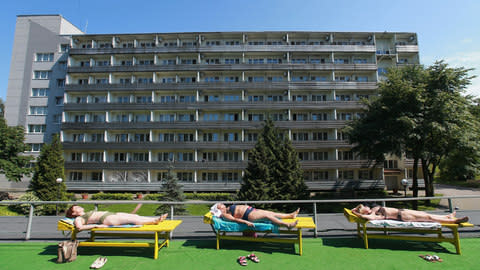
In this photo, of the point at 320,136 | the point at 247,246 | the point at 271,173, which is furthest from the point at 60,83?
the point at 247,246

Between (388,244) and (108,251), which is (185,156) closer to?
(108,251)

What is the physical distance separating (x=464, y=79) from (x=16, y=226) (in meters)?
30.8

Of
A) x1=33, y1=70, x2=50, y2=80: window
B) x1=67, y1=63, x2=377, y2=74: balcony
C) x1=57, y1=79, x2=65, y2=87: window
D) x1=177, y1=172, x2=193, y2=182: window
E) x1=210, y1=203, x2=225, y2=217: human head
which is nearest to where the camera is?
x1=210, y1=203, x2=225, y2=217: human head

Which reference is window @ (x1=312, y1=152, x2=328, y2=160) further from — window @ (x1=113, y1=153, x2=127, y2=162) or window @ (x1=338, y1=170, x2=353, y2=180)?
window @ (x1=113, y1=153, x2=127, y2=162)

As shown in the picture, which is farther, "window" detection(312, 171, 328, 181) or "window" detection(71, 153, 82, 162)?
"window" detection(71, 153, 82, 162)

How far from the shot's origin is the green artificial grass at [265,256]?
5.41 m

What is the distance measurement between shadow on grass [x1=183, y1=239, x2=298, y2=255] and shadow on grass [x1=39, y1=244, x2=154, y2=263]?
3.48 feet

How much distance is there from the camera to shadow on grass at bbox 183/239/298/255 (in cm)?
627

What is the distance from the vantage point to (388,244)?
21.7 ft

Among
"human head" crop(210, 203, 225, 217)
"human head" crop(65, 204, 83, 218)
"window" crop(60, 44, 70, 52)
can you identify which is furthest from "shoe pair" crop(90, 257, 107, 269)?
"window" crop(60, 44, 70, 52)

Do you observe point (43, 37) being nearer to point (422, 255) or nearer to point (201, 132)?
point (201, 132)

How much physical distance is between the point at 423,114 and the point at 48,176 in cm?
3463

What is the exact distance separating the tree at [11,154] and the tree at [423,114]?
125 feet

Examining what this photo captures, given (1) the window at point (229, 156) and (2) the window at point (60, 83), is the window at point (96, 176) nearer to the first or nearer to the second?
(2) the window at point (60, 83)
